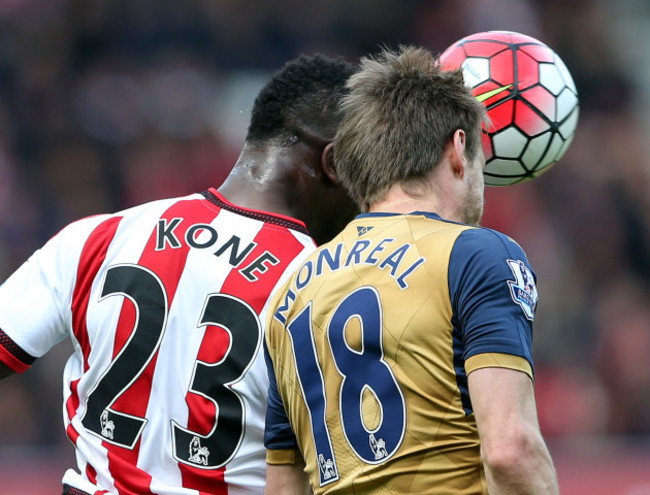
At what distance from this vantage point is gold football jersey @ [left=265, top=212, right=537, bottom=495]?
6.96ft

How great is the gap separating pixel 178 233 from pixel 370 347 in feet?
2.87

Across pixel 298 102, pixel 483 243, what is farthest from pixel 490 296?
pixel 298 102

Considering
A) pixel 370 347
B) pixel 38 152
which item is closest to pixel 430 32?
pixel 38 152

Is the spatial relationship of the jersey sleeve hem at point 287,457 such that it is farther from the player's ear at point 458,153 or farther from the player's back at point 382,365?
the player's ear at point 458,153

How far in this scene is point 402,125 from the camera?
241 cm

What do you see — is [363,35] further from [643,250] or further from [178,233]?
[178,233]

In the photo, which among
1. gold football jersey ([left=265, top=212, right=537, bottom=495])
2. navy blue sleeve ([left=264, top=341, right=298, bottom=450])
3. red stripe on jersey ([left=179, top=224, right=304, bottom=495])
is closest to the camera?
gold football jersey ([left=265, top=212, right=537, bottom=495])

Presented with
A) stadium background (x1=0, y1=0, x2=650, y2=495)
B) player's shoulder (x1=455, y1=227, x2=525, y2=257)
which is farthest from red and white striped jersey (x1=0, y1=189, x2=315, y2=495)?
stadium background (x1=0, y1=0, x2=650, y2=495)

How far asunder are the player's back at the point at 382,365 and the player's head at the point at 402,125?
12cm

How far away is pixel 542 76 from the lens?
133 inches

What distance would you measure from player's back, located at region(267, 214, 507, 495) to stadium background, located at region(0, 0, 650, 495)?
520 cm

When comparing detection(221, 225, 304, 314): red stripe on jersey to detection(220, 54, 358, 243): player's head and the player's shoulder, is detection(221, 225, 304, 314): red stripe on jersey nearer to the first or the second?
detection(220, 54, 358, 243): player's head

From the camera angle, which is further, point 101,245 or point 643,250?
point 643,250

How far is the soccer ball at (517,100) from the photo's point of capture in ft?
10.5
